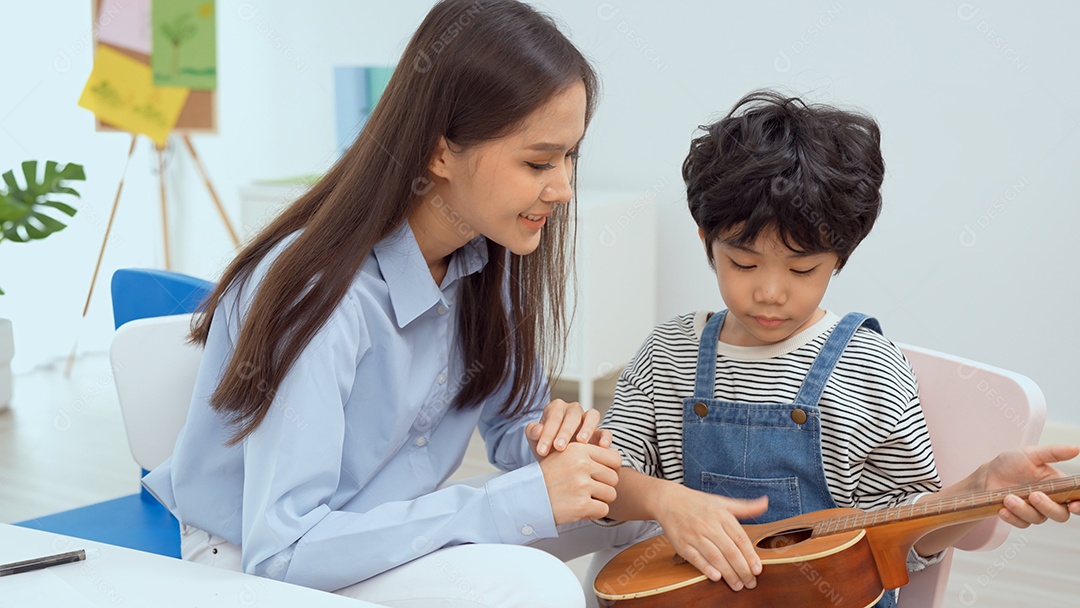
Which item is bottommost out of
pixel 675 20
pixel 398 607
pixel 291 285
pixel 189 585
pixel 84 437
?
pixel 84 437

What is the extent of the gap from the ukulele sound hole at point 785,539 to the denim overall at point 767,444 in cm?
7

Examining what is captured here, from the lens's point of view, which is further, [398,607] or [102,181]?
[102,181]

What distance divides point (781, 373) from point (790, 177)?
236mm

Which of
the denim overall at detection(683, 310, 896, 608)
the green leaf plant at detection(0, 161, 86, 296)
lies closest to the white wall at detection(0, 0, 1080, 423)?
the green leaf plant at detection(0, 161, 86, 296)

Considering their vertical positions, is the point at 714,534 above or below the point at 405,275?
below

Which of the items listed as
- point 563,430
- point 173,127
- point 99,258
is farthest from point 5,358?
point 563,430

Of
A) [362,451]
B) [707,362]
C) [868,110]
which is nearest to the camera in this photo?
A: [362,451]

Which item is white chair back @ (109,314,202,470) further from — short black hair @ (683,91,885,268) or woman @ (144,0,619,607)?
short black hair @ (683,91,885,268)

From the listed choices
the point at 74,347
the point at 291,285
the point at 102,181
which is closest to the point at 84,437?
the point at 74,347

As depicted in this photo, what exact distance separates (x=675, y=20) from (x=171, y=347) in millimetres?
2383

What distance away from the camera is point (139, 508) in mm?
1568

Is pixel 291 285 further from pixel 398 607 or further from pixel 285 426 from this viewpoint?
pixel 398 607

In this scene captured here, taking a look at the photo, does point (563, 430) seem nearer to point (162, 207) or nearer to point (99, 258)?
point (99, 258)

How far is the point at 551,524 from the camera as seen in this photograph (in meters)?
1.11
